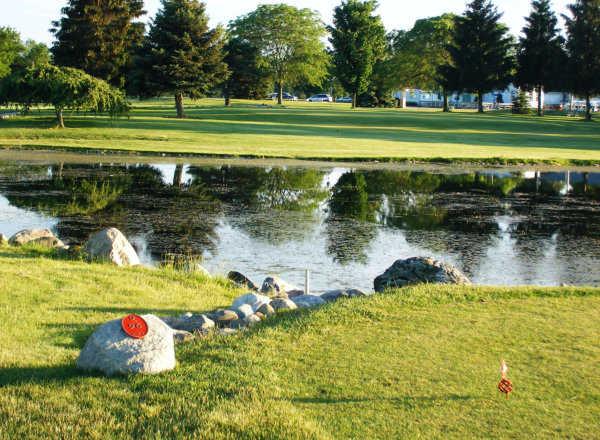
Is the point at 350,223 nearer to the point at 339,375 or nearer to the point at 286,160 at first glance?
the point at 339,375

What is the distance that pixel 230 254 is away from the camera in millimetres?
15008

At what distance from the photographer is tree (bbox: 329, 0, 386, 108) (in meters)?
90.1

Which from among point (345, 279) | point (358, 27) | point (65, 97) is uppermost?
point (358, 27)

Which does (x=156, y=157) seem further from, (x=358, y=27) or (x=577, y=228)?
(x=358, y=27)

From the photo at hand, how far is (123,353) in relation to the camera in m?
6.72

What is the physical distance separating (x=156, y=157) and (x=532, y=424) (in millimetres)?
31410

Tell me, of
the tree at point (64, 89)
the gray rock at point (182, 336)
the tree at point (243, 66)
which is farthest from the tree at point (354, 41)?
the gray rock at point (182, 336)

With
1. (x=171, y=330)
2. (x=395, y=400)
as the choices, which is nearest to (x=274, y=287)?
(x=171, y=330)

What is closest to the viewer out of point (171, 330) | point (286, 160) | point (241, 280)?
point (171, 330)

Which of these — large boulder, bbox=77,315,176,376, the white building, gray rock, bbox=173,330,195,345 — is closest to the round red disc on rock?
large boulder, bbox=77,315,176,376

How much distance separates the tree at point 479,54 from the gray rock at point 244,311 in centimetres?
7310

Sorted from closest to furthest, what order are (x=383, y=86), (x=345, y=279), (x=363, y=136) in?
(x=345, y=279), (x=363, y=136), (x=383, y=86)

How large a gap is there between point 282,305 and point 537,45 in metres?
76.6

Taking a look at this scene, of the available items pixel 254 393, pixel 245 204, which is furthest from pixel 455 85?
pixel 254 393
